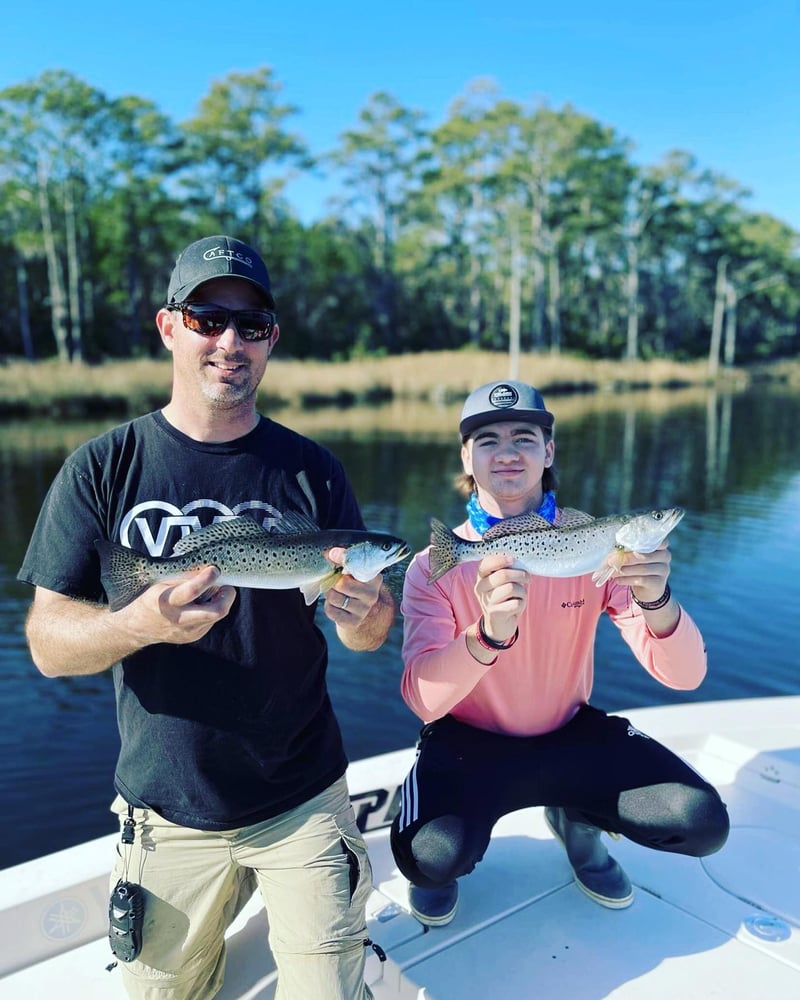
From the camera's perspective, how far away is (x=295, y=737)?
2959mm

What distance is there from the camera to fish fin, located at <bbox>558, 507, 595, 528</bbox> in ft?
10.1

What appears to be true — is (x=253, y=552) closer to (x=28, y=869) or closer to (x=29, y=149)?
(x=28, y=869)

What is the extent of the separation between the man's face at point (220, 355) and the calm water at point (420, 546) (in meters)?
4.31

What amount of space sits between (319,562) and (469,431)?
1.01m

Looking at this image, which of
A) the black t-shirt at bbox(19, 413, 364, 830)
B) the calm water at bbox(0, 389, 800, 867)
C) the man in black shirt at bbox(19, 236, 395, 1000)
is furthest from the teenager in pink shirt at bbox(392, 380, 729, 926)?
the calm water at bbox(0, 389, 800, 867)

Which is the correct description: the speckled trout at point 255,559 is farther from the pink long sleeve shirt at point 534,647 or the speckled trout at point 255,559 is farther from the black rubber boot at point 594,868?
the black rubber boot at point 594,868

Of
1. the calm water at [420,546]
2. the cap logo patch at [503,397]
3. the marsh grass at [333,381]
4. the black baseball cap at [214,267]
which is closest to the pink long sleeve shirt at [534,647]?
the cap logo patch at [503,397]

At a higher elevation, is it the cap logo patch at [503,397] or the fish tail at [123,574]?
the cap logo patch at [503,397]

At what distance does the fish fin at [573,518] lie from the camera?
122 inches

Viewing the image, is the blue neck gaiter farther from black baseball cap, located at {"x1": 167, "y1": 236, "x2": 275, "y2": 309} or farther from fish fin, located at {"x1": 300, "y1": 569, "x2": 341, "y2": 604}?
black baseball cap, located at {"x1": 167, "y1": 236, "x2": 275, "y2": 309}

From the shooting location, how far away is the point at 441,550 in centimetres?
308

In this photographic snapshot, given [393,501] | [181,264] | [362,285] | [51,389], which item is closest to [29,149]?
[51,389]

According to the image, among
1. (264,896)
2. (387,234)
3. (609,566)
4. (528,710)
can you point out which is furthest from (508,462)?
(387,234)

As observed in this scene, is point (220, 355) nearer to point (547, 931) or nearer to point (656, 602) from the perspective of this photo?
point (656, 602)
